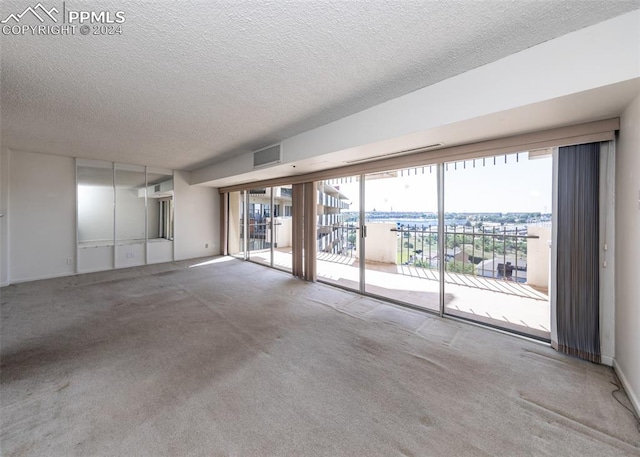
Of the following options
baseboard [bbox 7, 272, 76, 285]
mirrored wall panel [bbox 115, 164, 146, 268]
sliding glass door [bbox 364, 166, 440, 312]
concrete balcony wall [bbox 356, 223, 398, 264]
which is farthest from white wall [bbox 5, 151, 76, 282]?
concrete balcony wall [bbox 356, 223, 398, 264]

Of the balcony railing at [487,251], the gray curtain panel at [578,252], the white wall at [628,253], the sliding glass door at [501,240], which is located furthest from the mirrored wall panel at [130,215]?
the white wall at [628,253]

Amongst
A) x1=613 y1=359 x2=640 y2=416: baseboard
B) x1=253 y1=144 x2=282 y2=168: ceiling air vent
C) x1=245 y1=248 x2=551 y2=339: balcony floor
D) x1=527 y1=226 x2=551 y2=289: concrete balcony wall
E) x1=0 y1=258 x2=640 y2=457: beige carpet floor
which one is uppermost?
x1=253 y1=144 x2=282 y2=168: ceiling air vent

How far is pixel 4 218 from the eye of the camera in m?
4.39

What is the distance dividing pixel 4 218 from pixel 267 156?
4.78 m

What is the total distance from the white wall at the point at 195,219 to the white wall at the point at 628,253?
771cm

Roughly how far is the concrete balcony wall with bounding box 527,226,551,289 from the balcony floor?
179 mm

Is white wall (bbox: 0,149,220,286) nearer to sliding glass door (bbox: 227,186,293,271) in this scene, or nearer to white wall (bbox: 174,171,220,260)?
white wall (bbox: 174,171,220,260)

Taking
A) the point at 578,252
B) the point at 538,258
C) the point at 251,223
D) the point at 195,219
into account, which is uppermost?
the point at 195,219

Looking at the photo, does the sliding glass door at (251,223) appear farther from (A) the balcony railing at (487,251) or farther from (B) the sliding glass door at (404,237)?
(A) the balcony railing at (487,251)

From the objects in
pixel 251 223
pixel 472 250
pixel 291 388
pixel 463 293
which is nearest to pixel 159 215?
pixel 251 223

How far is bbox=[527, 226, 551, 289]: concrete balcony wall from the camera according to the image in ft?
12.1

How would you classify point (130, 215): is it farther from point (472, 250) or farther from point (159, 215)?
point (472, 250)

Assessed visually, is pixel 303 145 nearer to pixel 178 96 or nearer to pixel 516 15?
pixel 178 96

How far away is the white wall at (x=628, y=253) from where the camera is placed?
5.45 feet
